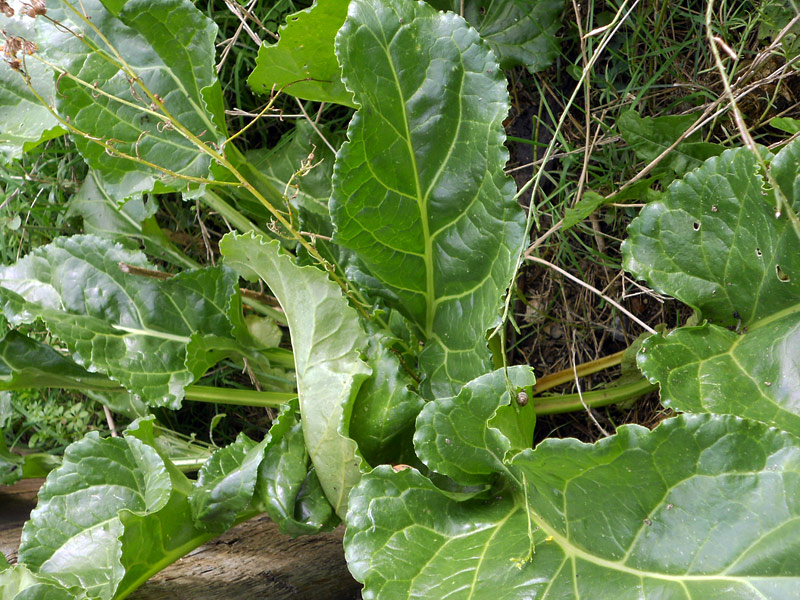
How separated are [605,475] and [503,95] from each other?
593 mm

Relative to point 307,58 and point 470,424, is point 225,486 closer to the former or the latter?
point 470,424

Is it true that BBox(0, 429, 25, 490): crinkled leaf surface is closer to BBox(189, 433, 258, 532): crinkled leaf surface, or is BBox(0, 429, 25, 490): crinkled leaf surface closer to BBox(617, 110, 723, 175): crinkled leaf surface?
BBox(189, 433, 258, 532): crinkled leaf surface

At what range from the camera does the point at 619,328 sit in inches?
A: 61.5

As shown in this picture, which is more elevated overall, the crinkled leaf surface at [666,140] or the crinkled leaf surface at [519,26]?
the crinkled leaf surface at [519,26]

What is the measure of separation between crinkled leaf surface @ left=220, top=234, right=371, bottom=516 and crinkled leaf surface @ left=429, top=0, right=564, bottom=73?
67 cm

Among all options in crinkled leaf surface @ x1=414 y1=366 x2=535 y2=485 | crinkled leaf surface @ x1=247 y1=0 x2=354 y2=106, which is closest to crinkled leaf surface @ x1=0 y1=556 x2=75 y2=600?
crinkled leaf surface @ x1=414 y1=366 x2=535 y2=485

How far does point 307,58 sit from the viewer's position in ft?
4.24

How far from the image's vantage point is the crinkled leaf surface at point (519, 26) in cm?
148

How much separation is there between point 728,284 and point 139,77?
3.87ft

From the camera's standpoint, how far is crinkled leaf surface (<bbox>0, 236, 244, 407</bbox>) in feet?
4.90

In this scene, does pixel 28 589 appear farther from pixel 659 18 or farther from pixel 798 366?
pixel 659 18

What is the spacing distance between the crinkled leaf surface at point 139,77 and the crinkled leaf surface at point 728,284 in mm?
894

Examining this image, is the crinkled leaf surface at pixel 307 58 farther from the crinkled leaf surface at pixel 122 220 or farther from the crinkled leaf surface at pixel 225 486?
the crinkled leaf surface at pixel 225 486

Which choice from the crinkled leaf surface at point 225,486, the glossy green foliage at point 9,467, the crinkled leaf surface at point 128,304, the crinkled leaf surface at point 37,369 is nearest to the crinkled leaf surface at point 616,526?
the crinkled leaf surface at point 225,486
